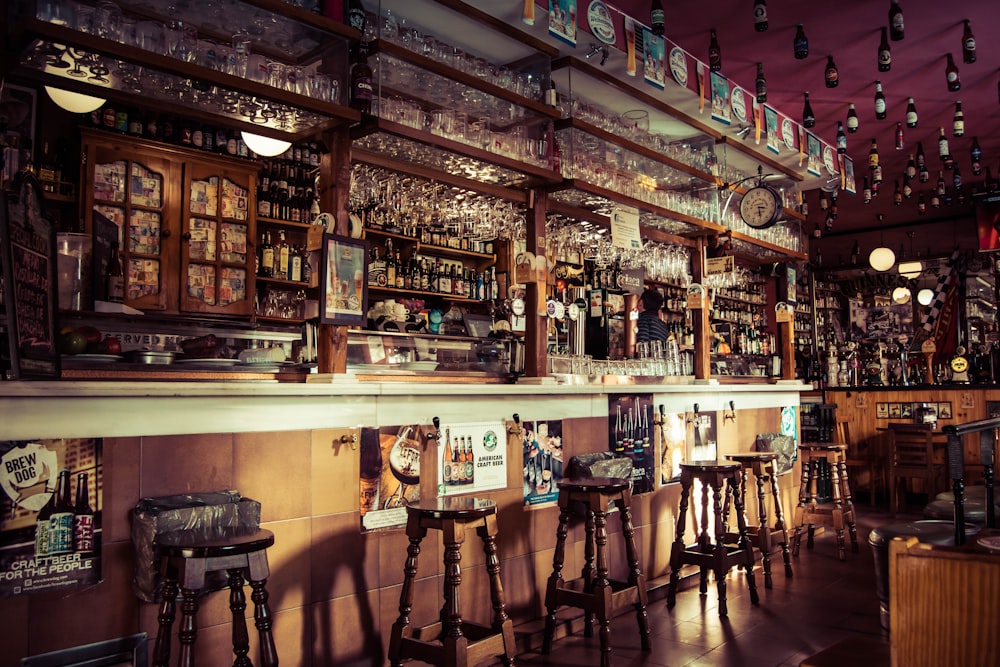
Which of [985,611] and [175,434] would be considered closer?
[985,611]

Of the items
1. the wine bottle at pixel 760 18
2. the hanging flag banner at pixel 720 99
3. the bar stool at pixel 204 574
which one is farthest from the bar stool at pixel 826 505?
the bar stool at pixel 204 574

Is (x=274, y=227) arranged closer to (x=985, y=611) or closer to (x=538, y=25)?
(x=538, y=25)

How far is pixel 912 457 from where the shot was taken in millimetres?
7559

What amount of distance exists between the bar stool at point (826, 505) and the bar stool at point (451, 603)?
11.6 ft

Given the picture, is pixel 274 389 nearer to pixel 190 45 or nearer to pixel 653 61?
pixel 190 45

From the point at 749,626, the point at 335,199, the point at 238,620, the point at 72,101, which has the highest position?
the point at 72,101

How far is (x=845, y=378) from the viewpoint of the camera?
11.6 metres

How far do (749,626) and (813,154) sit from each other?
5.12 metres

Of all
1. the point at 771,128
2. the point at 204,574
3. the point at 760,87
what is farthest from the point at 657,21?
the point at 204,574

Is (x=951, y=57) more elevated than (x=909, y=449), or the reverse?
(x=951, y=57)

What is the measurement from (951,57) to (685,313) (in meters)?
4.78

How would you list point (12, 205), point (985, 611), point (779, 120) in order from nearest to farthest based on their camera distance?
point (985, 611), point (12, 205), point (779, 120)

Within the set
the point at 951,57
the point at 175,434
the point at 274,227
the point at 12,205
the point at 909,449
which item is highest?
the point at 951,57

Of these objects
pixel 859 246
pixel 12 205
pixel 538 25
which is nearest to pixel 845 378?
pixel 859 246
